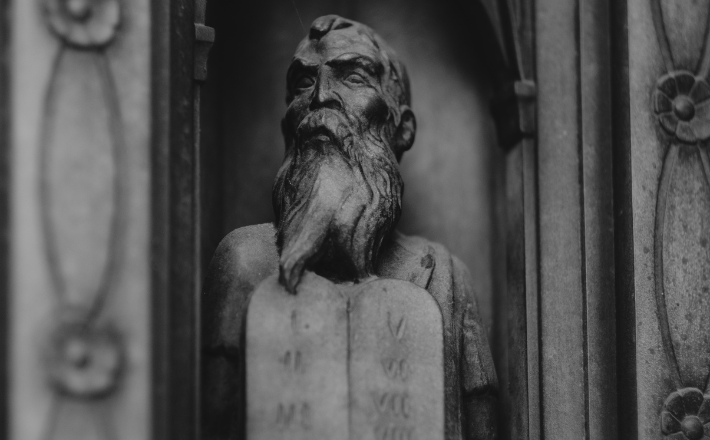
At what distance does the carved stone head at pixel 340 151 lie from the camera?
9.49ft

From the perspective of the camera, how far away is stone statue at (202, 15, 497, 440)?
105 inches

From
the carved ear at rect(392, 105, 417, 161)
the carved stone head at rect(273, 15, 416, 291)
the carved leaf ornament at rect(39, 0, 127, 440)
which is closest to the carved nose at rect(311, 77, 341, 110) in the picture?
the carved stone head at rect(273, 15, 416, 291)

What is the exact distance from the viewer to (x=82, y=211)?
246 centimetres

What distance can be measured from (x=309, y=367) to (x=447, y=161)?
130cm

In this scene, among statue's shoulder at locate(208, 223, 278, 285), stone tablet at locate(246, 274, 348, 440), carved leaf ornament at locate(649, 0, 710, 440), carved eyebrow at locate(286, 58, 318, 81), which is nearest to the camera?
stone tablet at locate(246, 274, 348, 440)

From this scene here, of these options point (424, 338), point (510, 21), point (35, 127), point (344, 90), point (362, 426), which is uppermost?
point (510, 21)

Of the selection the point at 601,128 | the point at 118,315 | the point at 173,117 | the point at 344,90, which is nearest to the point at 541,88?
the point at 601,128

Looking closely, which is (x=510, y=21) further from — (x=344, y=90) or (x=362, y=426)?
(x=362, y=426)

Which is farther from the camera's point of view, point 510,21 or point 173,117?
point 510,21

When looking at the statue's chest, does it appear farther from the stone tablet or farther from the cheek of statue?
the cheek of statue

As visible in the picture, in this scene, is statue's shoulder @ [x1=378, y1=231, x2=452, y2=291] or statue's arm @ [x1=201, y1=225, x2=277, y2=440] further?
statue's shoulder @ [x1=378, y1=231, x2=452, y2=291]

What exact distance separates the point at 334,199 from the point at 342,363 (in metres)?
0.48

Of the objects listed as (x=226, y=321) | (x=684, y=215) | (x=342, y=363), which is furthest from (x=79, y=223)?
(x=684, y=215)

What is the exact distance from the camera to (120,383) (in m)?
2.42
